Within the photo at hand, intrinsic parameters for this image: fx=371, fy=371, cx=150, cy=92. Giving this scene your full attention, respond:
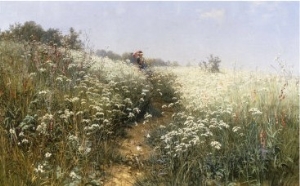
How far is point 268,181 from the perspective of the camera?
14.4 feet

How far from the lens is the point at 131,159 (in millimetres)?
5652

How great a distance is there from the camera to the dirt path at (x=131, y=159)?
16.1 ft

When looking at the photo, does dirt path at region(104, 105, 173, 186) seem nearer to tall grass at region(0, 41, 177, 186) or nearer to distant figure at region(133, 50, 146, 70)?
tall grass at region(0, 41, 177, 186)

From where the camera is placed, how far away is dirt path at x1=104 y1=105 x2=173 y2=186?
4.91 meters

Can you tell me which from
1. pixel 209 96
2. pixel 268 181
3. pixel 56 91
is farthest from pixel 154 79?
pixel 268 181

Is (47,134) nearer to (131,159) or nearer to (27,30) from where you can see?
(131,159)

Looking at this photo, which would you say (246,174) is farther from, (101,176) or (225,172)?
(101,176)

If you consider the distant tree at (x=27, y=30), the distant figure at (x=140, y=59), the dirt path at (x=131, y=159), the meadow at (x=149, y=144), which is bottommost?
the dirt path at (x=131, y=159)

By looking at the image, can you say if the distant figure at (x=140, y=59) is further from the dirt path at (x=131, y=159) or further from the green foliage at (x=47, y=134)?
the green foliage at (x=47, y=134)

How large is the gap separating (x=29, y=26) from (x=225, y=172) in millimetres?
13472

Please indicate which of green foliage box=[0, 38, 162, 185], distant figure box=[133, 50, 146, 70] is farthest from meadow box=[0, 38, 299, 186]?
distant figure box=[133, 50, 146, 70]

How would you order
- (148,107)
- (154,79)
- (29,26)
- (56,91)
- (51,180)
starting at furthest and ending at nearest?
(29,26)
(154,79)
(148,107)
(56,91)
(51,180)

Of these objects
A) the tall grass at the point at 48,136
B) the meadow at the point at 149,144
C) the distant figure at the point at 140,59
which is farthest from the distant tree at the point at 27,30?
the meadow at the point at 149,144

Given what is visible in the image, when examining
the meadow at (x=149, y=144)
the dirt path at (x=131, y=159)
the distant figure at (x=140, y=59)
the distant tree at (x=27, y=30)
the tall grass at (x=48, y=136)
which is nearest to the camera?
the tall grass at (x=48, y=136)
